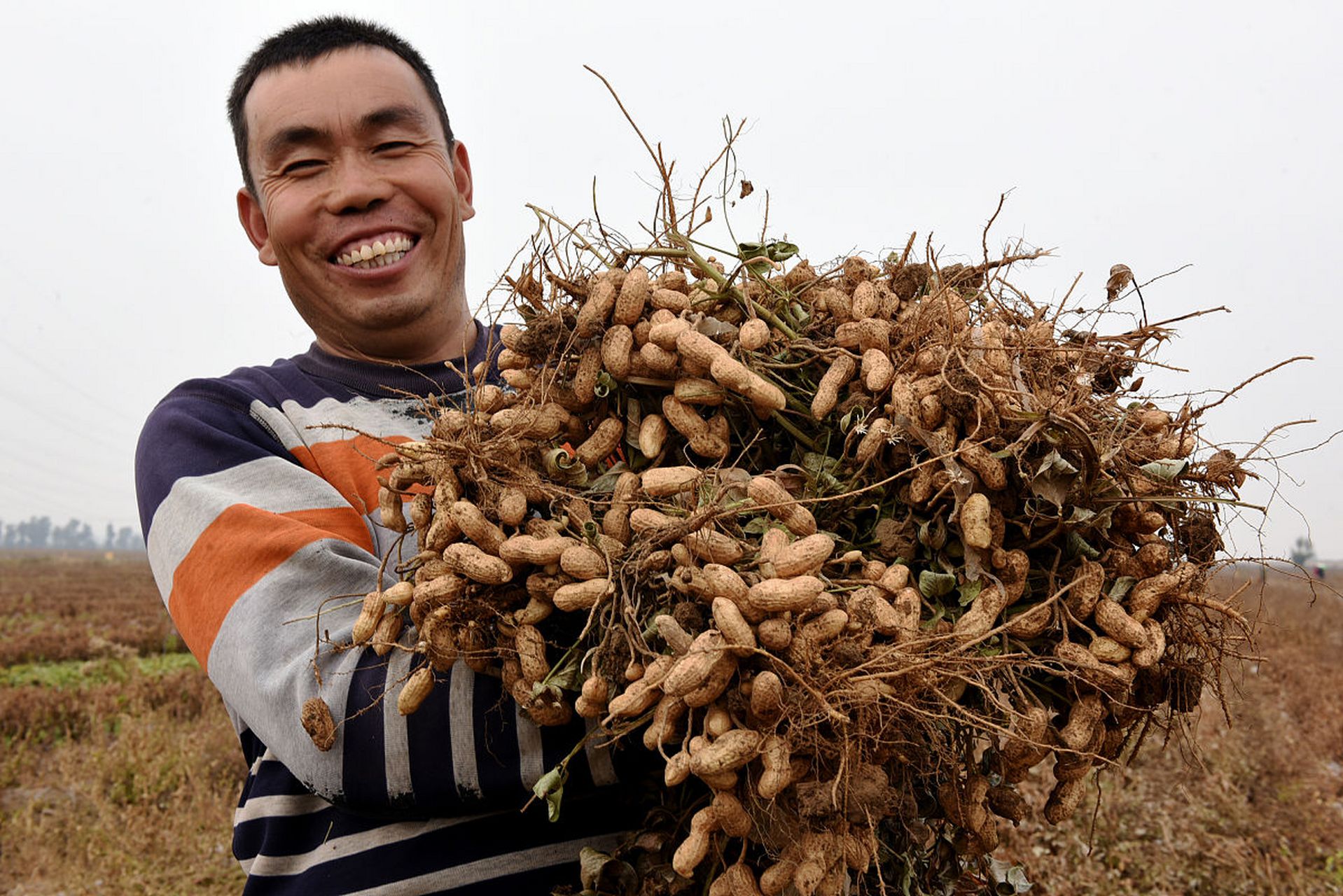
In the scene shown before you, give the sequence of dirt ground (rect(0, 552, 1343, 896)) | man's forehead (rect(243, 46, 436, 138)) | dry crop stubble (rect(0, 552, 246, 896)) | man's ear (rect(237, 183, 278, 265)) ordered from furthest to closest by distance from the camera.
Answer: dry crop stubble (rect(0, 552, 246, 896))
dirt ground (rect(0, 552, 1343, 896))
man's ear (rect(237, 183, 278, 265))
man's forehead (rect(243, 46, 436, 138))

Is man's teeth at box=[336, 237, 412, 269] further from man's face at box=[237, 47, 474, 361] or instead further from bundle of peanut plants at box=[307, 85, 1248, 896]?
bundle of peanut plants at box=[307, 85, 1248, 896]

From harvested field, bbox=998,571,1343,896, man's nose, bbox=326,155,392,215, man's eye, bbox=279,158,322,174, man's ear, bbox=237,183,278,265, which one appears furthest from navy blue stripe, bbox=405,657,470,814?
harvested field, bbox=998,571,1343,896

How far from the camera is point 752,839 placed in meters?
1.39

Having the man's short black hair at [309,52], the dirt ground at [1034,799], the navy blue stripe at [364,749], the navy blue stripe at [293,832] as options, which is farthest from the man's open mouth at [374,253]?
the dirt ground at [1034,799]

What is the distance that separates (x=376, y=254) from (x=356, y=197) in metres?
0.15

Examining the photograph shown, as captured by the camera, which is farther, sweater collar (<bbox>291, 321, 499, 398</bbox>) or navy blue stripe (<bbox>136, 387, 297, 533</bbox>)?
sweater collar (<bbox>291, 321, 499, 398</bbox>)

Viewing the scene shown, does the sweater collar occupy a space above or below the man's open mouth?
below

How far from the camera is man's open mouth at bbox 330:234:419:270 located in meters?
2.36

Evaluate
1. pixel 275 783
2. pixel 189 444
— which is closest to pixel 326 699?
pixel 275 783

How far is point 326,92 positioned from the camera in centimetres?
230

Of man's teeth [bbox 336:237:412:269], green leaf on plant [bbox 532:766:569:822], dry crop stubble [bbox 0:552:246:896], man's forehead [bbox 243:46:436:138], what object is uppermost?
man's forehead [bbox 243:46:436:138]

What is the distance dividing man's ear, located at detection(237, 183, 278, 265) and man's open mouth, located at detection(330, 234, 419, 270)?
0.33 m

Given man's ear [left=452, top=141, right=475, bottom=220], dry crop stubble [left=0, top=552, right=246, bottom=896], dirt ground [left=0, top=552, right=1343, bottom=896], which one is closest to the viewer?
man's ear [left=452, top=141, right=475, bottom=220]

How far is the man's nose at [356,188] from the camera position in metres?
2.31
